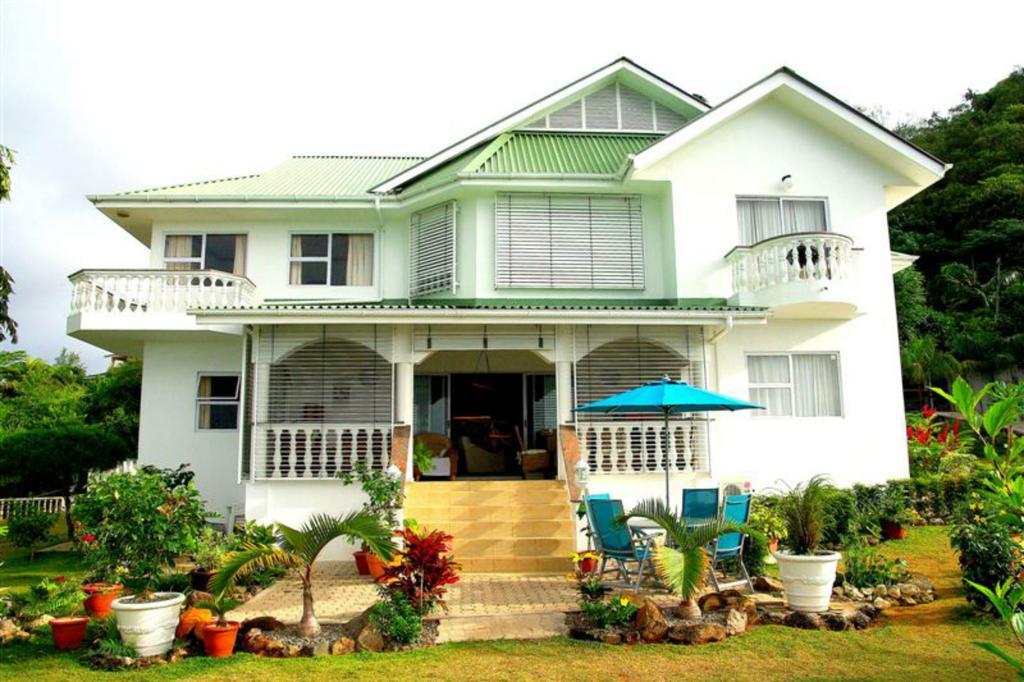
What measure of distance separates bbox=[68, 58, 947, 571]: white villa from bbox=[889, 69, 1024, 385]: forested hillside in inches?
707

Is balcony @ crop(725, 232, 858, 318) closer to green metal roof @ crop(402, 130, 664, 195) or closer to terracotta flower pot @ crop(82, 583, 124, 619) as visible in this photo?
green metal roof @ crop(402, 130, 664, 195)

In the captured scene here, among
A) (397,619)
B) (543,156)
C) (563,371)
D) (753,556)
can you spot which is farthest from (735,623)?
(543,156)

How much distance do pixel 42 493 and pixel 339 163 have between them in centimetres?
1375

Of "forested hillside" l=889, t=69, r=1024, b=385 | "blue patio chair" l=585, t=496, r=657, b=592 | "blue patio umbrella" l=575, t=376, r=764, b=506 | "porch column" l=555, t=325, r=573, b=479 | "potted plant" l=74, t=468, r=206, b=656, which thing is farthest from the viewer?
"forested hillside" l=889, t=69, r=1024, b=385

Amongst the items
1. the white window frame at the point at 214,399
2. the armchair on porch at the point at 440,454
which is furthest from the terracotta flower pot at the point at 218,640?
the white window frame at the point at 214,399

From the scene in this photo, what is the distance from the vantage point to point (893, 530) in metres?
13.3

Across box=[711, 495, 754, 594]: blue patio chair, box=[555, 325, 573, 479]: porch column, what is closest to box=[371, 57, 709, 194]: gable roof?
box=[555, 325, 573, 479]: porch column

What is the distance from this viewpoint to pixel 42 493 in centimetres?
2197

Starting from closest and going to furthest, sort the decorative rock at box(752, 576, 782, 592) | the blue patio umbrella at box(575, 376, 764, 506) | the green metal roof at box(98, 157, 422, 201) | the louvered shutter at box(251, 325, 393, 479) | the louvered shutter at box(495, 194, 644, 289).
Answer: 1. the decorative rock at box(752, 576, 782, 592)
2. the blue patio umbrella at box(575, 376, 764, 506)
3. the louvered shutter at box(251, 325, 393, 479)
4. the louvered shutter at box(495, 194, 644, 289)
5. the green metal roof at box(98, 157, 422, 201)

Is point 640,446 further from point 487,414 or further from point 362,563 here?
point 362,563

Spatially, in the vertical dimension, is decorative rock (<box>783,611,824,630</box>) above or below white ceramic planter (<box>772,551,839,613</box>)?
below

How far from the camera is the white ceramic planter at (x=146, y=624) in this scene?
283 inches

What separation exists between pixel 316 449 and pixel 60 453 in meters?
8.42

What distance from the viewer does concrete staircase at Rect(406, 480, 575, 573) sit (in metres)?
11.4
